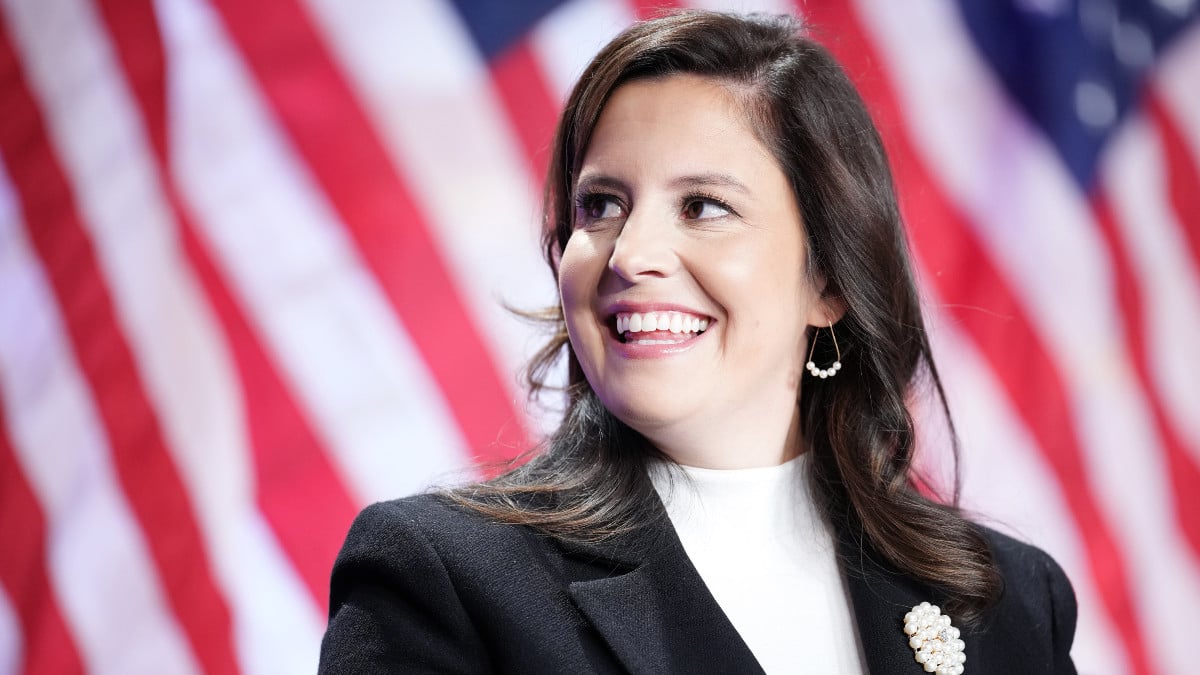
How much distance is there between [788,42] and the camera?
1.85 meters

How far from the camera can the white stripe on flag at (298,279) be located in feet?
8.83

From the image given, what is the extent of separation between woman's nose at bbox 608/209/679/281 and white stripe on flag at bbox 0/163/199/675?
4.76 ft

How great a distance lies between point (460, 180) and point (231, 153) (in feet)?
1.64

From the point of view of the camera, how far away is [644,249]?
1588 millimetres

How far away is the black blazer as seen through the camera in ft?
4.83

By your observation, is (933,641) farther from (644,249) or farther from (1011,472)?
(1011,472)

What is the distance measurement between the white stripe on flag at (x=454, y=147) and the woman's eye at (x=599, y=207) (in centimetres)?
107

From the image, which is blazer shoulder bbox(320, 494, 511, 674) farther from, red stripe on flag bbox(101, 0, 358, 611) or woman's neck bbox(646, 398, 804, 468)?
red stripe on flag bbox(101, 0, 358, 611)

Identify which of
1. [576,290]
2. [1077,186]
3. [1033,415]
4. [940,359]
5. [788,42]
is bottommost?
[1033,415]

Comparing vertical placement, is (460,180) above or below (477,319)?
above

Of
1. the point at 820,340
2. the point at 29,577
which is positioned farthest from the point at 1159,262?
the point at 29,577

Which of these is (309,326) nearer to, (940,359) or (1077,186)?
(940,359)

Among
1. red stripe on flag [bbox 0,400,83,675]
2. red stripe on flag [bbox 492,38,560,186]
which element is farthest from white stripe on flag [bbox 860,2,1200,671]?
red stripe on flag [bbox 0,400,83,675]

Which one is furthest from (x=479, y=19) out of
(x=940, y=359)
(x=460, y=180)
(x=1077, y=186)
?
(x=1077, y=186)
